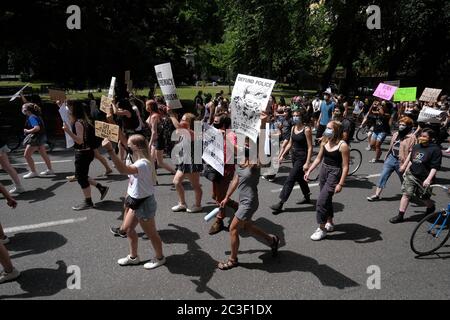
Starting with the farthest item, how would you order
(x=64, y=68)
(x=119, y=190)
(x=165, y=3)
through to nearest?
(x=165, y=3) → (x=64, y=68) → (x=119, y=190)

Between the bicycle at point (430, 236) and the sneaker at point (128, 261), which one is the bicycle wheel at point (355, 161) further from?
the sneaker at point (128, 261)

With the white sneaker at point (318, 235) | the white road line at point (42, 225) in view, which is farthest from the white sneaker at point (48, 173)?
the white sneaker at point (318, 235)

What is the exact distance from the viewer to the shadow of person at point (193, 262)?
426cm

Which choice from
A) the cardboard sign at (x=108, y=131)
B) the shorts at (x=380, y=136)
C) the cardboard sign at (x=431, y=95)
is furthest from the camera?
the cardboard sign at (x=431, y=95)

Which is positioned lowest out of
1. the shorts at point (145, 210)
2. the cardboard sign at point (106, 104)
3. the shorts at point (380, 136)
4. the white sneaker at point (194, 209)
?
the white sneaker at point (194, 209)

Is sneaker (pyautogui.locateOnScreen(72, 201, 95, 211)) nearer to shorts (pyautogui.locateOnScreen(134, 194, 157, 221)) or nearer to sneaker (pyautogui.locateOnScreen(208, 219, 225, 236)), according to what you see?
sneaker (pyautogui.locateOnScreen(208, 219, 225, 236))

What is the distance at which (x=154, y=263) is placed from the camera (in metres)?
4.56

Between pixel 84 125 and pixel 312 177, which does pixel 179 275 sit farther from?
pixel 312 177

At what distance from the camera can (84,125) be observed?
6246mm

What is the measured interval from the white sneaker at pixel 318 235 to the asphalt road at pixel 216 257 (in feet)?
0.31

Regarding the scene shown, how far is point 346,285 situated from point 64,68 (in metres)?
18.5

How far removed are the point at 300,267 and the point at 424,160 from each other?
280 cm
